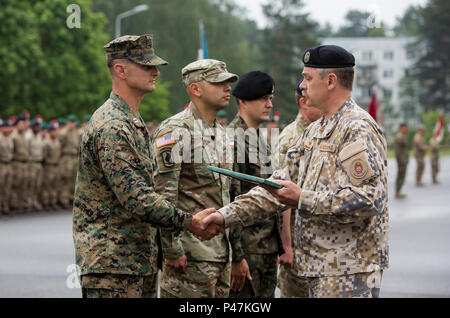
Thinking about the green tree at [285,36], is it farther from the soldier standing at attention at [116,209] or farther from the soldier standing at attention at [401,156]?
the soldier standing at attention at [116,209]

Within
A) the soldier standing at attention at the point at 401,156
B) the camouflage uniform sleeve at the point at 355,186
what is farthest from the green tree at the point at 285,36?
the camouflage uniform sleeve at the point at 355,186

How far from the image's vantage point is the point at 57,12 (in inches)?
1355

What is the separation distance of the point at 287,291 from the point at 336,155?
8.27ft

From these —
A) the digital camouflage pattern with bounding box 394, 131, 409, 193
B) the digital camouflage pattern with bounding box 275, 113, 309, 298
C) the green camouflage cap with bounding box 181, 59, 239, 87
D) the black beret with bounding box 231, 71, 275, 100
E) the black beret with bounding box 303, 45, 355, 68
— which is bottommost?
the digital camouflage pattern with bounding box 394, 131, 409, 193

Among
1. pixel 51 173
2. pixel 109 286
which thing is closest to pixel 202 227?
pixel 109 286

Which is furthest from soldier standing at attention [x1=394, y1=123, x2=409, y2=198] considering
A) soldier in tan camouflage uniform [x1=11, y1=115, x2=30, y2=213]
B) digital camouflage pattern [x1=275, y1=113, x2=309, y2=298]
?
digital camouflage pattern [x1=275, y1=113, x2=309, y2=298]

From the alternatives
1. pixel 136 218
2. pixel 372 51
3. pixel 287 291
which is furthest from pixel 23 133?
pixel 372 51

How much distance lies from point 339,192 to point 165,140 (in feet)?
4.92

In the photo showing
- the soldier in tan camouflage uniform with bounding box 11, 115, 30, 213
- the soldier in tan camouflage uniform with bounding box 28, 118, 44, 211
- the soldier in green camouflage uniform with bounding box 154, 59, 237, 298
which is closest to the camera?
the soldier in green camouflage uniform with bounding box 154, 59, 237, 298

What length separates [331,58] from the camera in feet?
12.6

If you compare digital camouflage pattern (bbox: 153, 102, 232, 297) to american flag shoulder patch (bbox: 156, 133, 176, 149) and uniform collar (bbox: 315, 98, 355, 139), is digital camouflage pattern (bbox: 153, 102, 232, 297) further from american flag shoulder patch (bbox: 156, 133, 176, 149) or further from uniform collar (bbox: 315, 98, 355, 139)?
uniform collar (bbox: 315, 98, 355, 139)

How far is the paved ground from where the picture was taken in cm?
840

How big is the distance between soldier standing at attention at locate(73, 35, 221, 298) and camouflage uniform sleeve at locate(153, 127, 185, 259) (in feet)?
1.17
